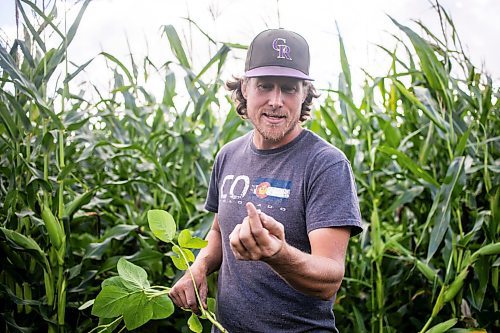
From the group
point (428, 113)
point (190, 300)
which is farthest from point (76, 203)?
point (428, 113)

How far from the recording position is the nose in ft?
5.12

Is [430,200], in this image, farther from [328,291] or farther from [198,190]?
[328,291]

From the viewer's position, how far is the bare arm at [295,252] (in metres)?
1.07

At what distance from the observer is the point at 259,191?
62.4 inches

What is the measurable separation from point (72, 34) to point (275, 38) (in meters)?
0.88

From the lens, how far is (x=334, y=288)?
137 cm

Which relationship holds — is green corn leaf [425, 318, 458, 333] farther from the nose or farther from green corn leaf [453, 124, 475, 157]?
the nose

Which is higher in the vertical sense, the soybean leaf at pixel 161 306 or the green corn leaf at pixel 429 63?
the green corn leaf at pixel 429 63

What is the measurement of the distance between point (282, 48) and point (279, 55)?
3 centimetres

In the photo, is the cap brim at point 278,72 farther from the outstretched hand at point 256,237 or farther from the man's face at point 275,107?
the outstretched hand at point 256,237

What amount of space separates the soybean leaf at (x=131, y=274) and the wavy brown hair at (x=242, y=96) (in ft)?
2.24

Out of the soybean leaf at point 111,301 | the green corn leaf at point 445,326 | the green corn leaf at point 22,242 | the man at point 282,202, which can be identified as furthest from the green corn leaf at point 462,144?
the green corn leaf at point 22,242

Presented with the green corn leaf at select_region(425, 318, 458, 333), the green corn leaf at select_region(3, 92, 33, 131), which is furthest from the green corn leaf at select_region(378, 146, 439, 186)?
the green corn leaf at select_region(3, 92, 33, 131)

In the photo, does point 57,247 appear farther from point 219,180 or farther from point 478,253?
point 478,253
